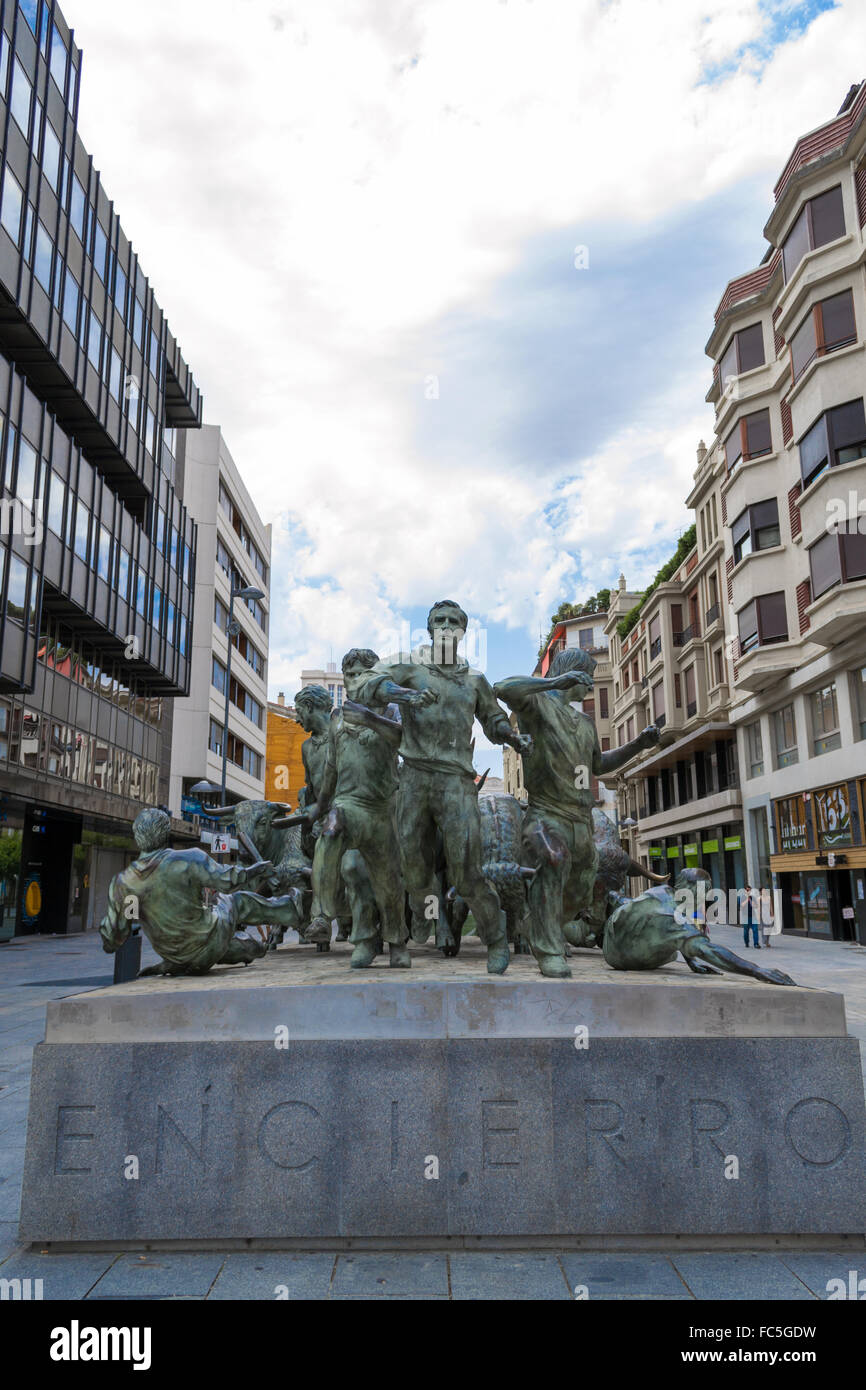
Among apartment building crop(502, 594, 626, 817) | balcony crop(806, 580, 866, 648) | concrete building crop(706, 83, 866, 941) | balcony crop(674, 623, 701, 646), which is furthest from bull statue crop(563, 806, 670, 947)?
apartment building crop(502, 594, 626, 817)

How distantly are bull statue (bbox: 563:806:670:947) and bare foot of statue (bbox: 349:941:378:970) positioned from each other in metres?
2.66

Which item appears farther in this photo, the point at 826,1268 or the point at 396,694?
the point at 396,694

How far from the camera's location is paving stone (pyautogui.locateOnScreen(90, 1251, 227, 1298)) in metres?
3.74

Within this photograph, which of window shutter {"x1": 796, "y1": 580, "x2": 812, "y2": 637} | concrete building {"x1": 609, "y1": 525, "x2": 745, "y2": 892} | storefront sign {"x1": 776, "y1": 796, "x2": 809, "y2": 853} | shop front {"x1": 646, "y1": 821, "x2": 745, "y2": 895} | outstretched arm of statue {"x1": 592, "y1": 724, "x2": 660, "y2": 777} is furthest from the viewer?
concrete building {"x1": 609, "y1": 525, "x2": 745, "y2": 892}

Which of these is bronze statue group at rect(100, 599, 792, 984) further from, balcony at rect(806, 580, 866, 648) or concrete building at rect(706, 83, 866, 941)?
concrete building at rect(706, 83, 866, 941)

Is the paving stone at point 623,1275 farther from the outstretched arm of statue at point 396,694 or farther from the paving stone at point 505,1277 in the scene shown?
the outstretched arm of statue at point 396,694

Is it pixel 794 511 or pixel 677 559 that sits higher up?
pixel 677 559

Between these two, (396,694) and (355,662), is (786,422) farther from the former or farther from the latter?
(396,694)

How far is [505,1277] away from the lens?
3.87 metres

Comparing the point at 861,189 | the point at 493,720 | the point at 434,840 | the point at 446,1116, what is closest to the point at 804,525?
the point at 861,189

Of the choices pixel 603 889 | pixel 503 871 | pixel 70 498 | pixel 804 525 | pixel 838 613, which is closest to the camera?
pixel 503 871

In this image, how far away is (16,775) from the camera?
2162cm

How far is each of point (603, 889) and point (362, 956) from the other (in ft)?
9.66
